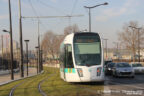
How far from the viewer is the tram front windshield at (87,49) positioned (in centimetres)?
1561

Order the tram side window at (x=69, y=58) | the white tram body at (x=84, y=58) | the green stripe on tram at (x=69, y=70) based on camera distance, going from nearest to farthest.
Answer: the white tram body at (x=84, y=58) → the green stripe on tram at (x=69, y=70) → the tram side window at (x=69, y=58)

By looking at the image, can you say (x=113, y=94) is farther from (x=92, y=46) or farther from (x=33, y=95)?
(x=92, y=46)

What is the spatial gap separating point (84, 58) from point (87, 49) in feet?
2.09

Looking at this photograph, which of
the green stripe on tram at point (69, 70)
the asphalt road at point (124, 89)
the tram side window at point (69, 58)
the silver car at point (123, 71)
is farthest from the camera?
the silver car at point (123, 71)

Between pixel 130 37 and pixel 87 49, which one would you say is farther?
pixel 130 37

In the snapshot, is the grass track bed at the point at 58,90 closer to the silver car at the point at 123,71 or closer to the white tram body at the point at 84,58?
the white tram body at the point at 84,58

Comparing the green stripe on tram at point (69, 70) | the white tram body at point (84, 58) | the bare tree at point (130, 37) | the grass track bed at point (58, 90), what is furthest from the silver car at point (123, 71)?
the bare tree at point (130, 37)

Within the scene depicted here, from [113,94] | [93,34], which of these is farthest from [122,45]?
[113,94]

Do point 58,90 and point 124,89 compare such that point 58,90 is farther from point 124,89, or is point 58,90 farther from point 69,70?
point 124,89

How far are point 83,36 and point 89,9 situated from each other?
70.8 ft

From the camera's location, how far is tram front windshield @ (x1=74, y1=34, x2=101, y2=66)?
615 inches

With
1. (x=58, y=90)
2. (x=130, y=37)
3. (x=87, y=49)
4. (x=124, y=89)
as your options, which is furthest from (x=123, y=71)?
(x=130, y=37)

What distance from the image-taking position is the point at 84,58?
1567 centimetres

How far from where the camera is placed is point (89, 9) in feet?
122
